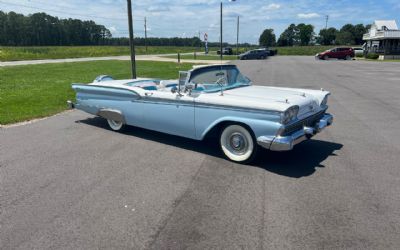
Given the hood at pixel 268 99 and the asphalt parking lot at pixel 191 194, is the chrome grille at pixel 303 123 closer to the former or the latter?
the hood at pixel 268 99

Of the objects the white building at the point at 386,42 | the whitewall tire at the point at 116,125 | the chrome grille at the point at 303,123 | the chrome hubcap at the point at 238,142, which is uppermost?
the white building at the point at 386,42

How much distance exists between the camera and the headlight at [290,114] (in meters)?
4.04

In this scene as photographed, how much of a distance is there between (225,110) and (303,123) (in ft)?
3.93

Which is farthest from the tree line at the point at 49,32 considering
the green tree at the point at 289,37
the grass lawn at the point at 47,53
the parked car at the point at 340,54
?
the parked car at the point at 340,54

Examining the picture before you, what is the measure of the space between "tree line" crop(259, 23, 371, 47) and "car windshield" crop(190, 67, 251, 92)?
359 feet

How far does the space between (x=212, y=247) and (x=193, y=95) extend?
8.75 feet

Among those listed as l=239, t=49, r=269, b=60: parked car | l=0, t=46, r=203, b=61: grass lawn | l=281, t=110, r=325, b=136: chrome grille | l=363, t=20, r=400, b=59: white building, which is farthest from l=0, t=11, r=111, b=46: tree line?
l=281, t=110, r=325, b=136: chrome grille

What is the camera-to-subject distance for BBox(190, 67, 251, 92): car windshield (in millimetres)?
5086

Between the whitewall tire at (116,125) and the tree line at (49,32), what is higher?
the tree line at (49,32)

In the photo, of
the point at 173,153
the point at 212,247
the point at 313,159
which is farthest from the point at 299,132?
the point at 212,247

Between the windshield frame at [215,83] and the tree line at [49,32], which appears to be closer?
the windshield frame at [215,83]

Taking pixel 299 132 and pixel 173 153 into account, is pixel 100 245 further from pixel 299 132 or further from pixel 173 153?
pixel 299 132

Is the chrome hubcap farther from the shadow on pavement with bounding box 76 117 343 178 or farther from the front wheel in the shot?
the shadow on pavement with bounding box 76 117 343 178

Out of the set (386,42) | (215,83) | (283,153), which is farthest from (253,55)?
(283,153)
